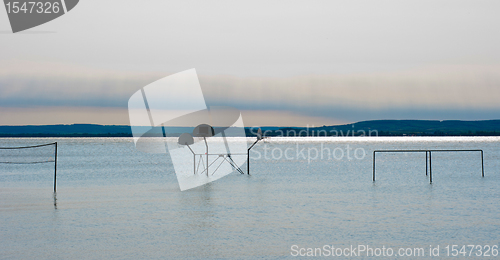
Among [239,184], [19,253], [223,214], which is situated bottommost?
[239,184]

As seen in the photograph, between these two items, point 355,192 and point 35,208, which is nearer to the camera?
point 35,208

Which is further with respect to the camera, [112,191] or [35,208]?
[112,191]

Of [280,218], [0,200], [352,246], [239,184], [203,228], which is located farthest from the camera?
[239,184]

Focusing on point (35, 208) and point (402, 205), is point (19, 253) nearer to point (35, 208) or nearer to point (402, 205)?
point (35, 208)

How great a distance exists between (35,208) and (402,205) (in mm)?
9681

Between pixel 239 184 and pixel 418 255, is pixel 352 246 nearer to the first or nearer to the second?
pixel 418 255

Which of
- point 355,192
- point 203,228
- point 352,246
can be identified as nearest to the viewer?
point 352,246

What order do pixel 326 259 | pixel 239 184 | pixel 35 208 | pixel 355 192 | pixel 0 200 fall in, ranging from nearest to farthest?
1. pixel 326 259
2. pixel 35 208
3. pixel 0 200
4. pixel 355 192
5. pixel 239 184

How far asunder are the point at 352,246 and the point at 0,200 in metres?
11.1

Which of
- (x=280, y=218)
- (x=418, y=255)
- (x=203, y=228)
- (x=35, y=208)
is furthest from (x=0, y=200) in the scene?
(x=418, y=255)

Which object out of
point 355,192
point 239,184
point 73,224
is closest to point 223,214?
point 73,224

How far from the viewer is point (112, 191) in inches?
637

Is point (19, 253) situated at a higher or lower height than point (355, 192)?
higher

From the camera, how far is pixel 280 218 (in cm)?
1039
